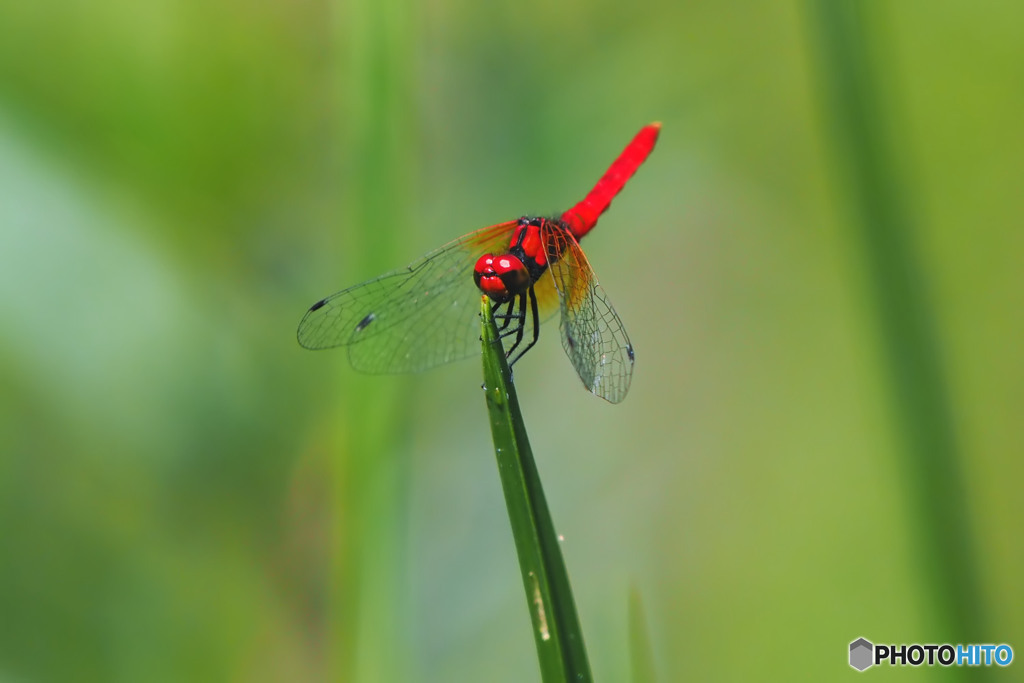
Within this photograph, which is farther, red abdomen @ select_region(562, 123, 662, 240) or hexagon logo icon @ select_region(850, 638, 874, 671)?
red abdomen @ select_region(562, 123, 662, 240)

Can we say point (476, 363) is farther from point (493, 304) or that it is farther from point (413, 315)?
point (493, 304)

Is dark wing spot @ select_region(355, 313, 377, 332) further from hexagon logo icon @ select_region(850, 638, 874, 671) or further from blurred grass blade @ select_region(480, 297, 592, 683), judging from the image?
hexagon logo icon @ select_region(850, 638, 874, 671)

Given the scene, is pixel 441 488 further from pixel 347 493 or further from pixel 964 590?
pixel 964 590

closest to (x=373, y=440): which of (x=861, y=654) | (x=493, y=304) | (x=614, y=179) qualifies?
(x=493, y=304)

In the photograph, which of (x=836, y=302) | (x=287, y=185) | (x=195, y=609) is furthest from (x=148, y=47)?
(x=836, y=302)

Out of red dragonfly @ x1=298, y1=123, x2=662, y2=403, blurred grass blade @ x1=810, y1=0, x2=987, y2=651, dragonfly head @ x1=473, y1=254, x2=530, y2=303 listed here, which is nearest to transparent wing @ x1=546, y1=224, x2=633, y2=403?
red dragonfly @ x1=298, y1=123, x2=662, y2=403
